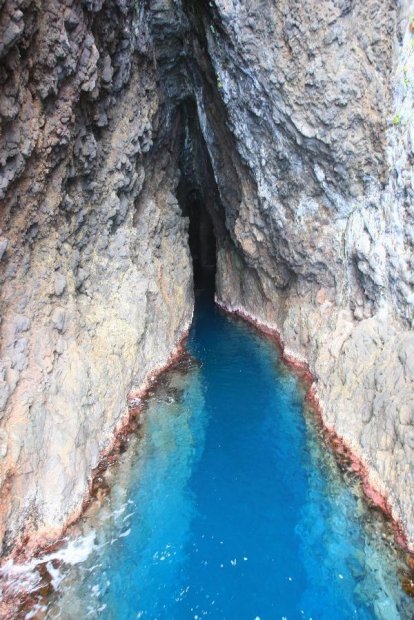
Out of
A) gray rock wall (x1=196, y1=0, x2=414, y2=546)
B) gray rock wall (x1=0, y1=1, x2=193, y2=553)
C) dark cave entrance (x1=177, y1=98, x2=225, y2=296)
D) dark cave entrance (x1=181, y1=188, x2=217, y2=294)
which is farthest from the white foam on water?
dark cave entrance (x1=181, y1=188, x2=217, y2=294)

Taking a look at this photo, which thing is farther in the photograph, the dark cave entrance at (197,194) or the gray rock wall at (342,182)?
the dark cave entrance at (197,194)

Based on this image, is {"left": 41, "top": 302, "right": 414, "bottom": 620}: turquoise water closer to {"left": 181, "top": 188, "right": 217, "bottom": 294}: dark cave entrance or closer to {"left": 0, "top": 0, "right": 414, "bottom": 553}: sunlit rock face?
{"left": 0, "top": 0, "right": 414, "bottom": 553}: sunlit rock face

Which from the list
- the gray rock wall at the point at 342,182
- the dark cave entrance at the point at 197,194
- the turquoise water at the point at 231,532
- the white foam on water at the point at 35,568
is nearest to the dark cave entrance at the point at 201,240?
the dark cave entrance at the point at 197,194

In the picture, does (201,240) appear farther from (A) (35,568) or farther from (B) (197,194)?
(A) (35,568)

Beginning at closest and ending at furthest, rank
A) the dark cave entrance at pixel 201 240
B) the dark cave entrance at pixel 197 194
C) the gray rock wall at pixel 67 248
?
1. the gray rock wall at pixel 67 248
2. the dark cave entrance at pixel 197 194
3. the dark cave entrance at pixel 201 240

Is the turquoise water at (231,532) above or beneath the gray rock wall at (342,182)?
beneath

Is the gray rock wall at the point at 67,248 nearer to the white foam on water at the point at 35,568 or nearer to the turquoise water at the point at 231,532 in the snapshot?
the white foam on water at the point at 35,568

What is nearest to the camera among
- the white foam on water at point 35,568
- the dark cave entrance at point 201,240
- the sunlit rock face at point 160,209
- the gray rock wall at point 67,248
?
the white foam on water at point 35,568

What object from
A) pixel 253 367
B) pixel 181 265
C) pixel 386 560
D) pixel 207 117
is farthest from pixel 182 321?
pixel 386 560
